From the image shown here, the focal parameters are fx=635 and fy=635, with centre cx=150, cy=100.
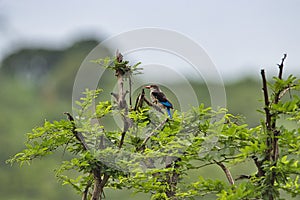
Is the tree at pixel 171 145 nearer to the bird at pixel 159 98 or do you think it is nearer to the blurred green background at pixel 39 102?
the bird at pixel 159 98

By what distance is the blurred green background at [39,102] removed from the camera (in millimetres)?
14266

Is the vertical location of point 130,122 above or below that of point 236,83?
below

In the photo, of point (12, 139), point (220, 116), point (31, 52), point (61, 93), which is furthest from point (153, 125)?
point (31, 52)

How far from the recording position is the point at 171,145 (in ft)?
6.47

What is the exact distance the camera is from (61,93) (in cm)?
1923

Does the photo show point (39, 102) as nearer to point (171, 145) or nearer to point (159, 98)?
point (159, 98)

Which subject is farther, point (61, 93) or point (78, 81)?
point (61, 93)

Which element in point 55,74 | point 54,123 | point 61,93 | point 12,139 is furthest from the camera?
point 55,74

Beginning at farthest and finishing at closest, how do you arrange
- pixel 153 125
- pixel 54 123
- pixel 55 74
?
pixel 55 74, pixel 153 125, pixel 54 123

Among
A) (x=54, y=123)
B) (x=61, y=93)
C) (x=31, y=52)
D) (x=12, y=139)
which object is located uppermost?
(x=31, y=52)

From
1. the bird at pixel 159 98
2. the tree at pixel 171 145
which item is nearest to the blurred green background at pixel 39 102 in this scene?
the bird at pixel 159 98

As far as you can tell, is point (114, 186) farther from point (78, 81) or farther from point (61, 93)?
point (61, 93)

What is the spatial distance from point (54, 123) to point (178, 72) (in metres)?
0.46

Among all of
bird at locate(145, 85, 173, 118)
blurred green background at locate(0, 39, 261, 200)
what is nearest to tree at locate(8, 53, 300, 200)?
bird at locate(145, 85, 173, 118)
